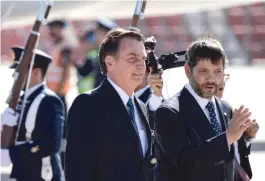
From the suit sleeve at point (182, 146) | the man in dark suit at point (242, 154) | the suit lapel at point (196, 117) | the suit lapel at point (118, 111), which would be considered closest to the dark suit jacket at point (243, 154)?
the man in dark suit at point (242, 154)

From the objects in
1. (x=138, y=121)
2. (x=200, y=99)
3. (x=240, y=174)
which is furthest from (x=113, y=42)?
(x=240, y=174)

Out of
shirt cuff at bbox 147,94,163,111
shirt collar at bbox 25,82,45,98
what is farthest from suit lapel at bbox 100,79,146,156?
shirt collar at bbox 25,82,45,98

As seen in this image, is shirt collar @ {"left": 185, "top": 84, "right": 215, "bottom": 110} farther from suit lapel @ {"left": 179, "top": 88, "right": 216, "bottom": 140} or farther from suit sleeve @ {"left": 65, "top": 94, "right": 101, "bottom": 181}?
suit sleeve @ {"left": 65, "top": 94, "right": 101, "bottom": 181}

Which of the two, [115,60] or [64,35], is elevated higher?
[64,35]

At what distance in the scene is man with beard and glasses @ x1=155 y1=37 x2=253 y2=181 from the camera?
4277 millimetres

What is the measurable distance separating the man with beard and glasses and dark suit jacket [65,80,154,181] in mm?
153

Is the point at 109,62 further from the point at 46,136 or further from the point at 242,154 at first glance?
the point at 46,136

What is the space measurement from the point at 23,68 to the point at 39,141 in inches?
Answer: 23.2

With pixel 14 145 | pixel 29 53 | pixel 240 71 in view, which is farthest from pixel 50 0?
pixel 240 71

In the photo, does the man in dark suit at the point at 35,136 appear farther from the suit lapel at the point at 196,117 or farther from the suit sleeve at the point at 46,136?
the suit lapel at the point at 196,117

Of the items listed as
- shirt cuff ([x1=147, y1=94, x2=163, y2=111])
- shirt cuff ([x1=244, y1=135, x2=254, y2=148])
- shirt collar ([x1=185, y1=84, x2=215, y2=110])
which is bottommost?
shirt cuff ([x1=244, y1=135, x2=254, y2=148])

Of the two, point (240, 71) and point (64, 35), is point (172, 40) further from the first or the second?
point (64, 35)

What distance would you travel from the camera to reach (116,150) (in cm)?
424

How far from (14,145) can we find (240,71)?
22.3 meters
